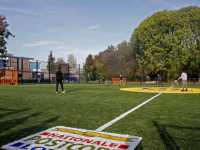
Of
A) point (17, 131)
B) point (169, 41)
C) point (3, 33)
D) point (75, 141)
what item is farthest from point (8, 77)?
point (75, 141)

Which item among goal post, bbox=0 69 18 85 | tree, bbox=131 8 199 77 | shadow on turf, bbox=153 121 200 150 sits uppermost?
tree, bbox=131 8 199 77

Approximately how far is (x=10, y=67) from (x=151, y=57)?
2553cm

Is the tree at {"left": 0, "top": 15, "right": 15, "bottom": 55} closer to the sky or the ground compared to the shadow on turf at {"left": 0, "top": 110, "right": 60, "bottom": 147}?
closer to the sky

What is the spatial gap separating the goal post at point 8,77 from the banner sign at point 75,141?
98.9 feet

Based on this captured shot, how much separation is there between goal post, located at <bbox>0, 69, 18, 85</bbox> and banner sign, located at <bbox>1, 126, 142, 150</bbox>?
30159 millimetres

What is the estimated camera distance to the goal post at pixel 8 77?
30628mm

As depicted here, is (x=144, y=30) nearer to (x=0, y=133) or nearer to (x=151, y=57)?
(x=151, y=57)

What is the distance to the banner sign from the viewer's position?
2938mm

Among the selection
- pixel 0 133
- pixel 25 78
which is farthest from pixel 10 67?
pixel 0 133

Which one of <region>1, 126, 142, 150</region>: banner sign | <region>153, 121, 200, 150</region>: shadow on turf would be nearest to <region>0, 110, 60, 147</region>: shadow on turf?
<region>1, 126, 142, 150</region>: banner sign

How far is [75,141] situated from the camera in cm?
321

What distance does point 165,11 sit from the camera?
119 ft

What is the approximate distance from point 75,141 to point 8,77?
31.9 metres

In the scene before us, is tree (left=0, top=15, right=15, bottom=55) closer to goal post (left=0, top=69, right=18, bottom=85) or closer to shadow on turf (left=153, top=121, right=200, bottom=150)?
goal post (left=0, top=69, right=18, bottom=85)
